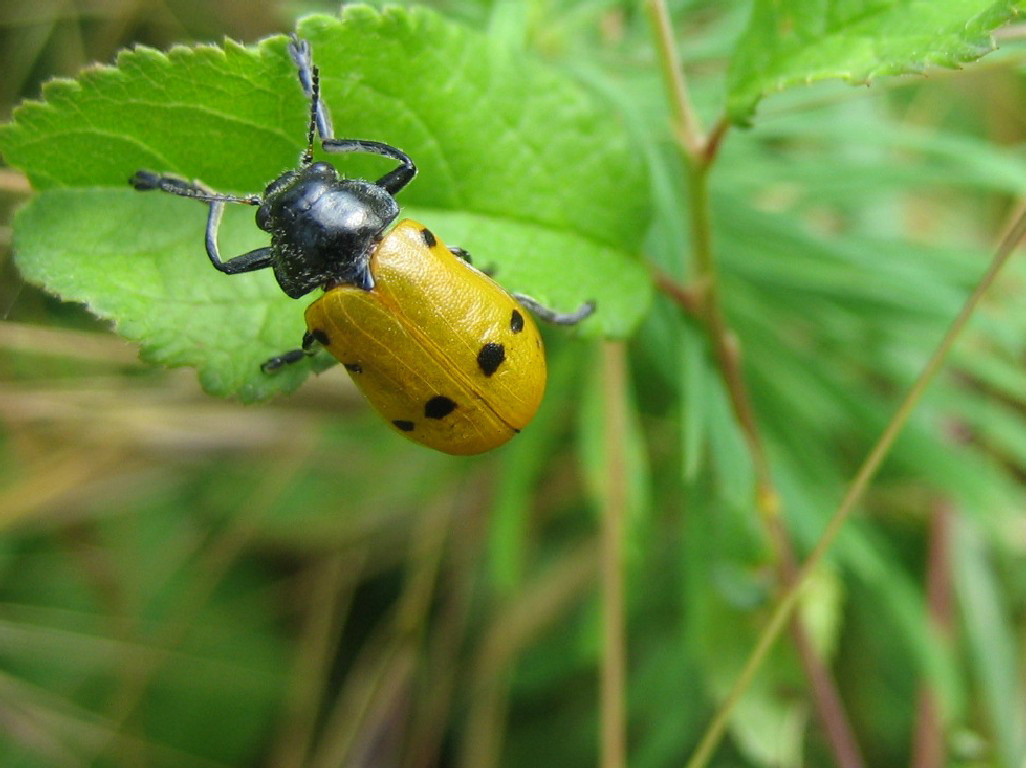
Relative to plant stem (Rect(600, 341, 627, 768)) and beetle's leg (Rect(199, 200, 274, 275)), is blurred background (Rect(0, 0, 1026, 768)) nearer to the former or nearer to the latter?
plant stem (Rect(600, 341, 627, 768))

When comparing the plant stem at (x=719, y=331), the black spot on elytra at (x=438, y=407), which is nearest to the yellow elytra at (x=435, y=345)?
the black spot on elytra at (x=438, y=407)

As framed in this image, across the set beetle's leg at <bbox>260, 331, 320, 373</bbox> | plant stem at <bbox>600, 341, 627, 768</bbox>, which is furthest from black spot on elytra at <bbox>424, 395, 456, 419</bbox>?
plant stem at <bbox>600, 341, 627, 768</bbox>

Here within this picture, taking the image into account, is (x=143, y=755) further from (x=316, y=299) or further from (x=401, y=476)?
(x=316, y=299)

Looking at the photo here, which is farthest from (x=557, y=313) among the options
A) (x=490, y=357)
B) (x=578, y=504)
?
(x=578, y=504)

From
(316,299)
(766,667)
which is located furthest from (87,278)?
(766,667)

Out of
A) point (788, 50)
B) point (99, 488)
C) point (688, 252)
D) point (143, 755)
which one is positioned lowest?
point (143, 755)

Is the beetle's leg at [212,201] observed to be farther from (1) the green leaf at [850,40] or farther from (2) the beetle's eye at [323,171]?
(1) the green leaf at [850,40]
